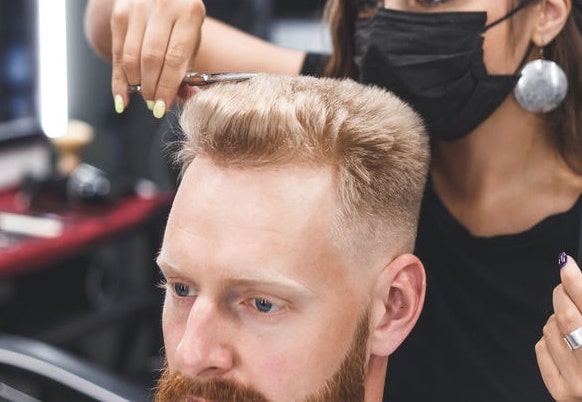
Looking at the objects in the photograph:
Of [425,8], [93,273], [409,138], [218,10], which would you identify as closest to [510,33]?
[425,8]

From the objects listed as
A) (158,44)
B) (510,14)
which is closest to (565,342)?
(510,14)

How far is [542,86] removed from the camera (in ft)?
4.20

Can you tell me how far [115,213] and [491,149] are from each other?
2.06m

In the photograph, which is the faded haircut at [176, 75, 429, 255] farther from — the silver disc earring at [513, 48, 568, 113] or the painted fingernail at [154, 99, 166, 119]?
the silver disc earring at [513, 48, 568, 113]

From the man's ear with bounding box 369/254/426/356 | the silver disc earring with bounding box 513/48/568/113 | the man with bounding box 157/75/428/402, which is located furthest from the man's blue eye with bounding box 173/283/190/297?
the silver disc earring with bounding box 513/48/568/113

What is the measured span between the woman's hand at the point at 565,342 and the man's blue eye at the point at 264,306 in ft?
1.11

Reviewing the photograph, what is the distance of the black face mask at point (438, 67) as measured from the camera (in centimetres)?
132

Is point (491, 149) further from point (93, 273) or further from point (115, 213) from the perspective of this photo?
point (93, 273)

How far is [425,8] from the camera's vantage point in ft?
4.33

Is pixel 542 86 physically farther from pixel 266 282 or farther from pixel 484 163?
pixel 266 282

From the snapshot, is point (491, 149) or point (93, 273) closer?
point (491, 149)

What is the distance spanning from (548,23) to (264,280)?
652 mm

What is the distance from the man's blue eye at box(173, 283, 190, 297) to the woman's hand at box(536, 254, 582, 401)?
1.52ft

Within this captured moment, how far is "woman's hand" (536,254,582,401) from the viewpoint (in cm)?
97
